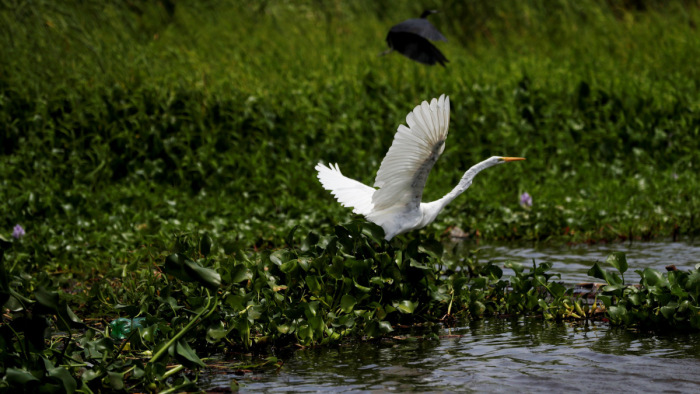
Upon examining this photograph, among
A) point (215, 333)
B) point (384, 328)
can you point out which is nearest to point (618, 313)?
point (384, 328)

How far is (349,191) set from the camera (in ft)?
19.1

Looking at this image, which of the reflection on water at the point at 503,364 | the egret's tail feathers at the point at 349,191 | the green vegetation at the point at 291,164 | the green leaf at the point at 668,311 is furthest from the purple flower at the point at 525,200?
the green leaf at the point at 668,311

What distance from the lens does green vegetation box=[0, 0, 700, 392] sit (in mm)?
4574

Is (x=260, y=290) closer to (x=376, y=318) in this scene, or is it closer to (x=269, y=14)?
(x=376, y=318)

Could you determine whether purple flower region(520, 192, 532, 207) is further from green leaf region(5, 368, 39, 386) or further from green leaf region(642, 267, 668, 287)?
green leaf region(5, 368, 39, 386)

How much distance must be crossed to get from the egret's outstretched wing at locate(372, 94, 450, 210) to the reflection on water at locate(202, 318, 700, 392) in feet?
3.03

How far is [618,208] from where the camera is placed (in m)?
7.85

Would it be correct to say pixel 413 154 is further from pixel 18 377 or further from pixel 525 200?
pixel 525 200

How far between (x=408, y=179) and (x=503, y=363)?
1.40 meters

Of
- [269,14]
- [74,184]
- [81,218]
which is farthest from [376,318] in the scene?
Result: [269,14]

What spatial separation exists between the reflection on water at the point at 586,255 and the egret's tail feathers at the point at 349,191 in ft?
2.69

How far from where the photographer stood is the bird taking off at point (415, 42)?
674cm

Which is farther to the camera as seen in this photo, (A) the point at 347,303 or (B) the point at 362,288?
(B) the point at 362,288

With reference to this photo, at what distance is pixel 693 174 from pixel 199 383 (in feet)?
21.8
